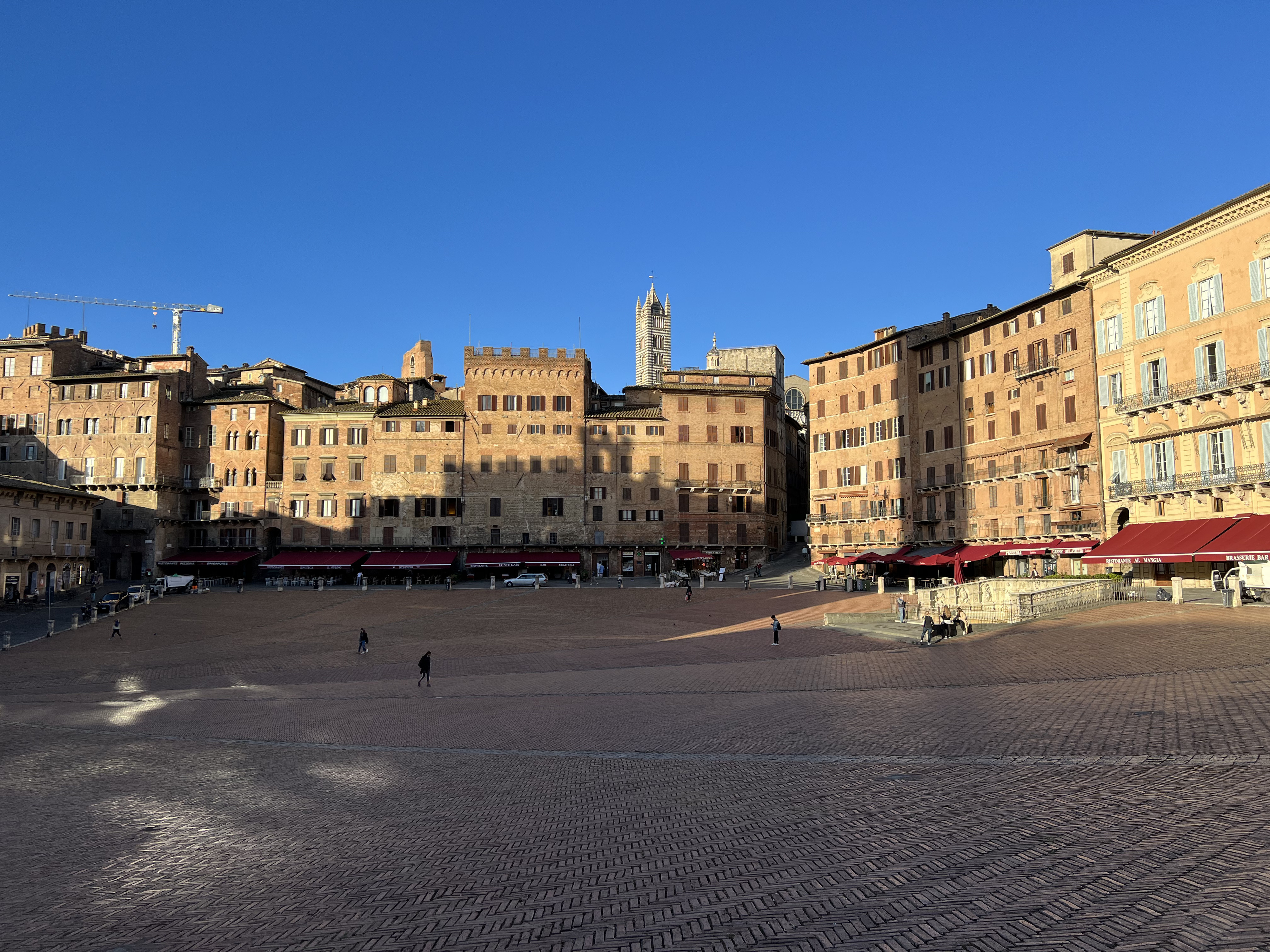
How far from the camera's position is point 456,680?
1183 inches

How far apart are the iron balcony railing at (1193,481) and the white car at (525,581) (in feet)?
125

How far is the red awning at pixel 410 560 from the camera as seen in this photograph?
69125 millimetres

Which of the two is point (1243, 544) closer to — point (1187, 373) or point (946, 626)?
point (1187, 373)

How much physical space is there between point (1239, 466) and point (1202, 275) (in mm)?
9960

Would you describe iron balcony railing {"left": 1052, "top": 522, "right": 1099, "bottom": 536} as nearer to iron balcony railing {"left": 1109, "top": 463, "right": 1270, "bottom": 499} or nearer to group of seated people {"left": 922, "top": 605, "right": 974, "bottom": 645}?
iron balcony railing {"left": 1109, "top": 463, "right": 1270, "bottom": 499}

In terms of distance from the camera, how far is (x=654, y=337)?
17562cm

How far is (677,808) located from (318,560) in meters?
63.4

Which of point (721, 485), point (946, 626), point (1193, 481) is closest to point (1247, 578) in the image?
point (1193, 481)

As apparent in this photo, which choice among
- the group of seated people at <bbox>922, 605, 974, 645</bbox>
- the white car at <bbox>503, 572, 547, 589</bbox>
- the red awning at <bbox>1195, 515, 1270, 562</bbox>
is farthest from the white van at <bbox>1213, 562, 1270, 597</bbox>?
the white car at <bbox>503, 572, 547, 589</bbox>

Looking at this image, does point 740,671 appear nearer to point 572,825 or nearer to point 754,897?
point 572,825

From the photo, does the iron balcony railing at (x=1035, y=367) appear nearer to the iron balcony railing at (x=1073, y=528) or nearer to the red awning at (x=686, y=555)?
the iron balcony railing at (x=1073, y=528)

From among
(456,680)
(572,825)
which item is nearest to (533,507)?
(456,680)

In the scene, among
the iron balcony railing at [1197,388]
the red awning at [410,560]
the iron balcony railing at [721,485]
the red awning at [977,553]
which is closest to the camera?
the iron balcony railing at [1197,388]

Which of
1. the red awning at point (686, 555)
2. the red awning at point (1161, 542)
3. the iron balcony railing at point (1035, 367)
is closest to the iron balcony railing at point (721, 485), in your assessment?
the red awning at point (686, 555)
